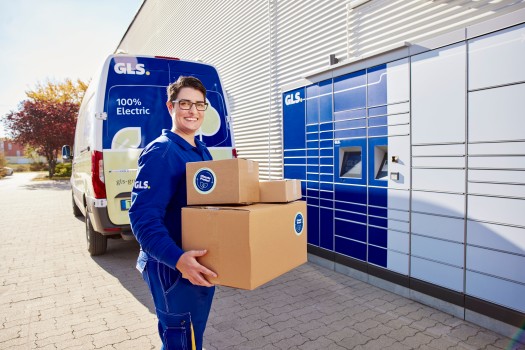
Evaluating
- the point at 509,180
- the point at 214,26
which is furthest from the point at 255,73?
the point at 509,180

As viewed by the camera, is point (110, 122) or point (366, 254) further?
point (110, 122)

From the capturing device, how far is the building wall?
2.81 meters

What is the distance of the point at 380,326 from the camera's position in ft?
10.4

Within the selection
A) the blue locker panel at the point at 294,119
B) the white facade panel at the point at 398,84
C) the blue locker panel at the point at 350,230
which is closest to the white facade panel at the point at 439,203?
the blue locker panel at the point at 350,230

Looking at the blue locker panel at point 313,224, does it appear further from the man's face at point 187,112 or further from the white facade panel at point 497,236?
the man's face at point 187,112

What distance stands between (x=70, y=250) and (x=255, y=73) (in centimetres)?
472

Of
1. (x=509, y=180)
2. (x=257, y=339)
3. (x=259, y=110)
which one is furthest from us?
(x=259, y=110)

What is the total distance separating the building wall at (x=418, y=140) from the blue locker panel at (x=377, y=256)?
0.04 feet

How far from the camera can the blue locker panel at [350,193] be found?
4.10 metres

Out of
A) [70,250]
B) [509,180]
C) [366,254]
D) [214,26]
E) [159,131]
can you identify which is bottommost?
[70,250]

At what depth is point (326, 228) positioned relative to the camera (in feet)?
15.3

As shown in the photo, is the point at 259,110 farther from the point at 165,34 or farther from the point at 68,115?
the point at 68,115

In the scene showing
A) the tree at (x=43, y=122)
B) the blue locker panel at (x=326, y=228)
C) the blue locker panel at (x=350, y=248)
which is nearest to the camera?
the blue locker panel at (x=350, y=248)

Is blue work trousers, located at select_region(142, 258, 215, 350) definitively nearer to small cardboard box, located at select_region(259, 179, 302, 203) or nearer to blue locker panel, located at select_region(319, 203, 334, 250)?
small cardboard box, located at select_region(259, 179, 302, 203)
